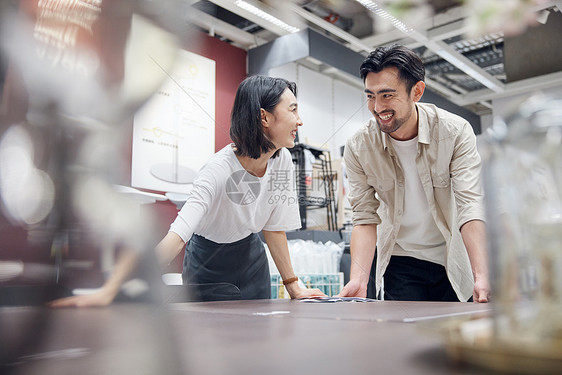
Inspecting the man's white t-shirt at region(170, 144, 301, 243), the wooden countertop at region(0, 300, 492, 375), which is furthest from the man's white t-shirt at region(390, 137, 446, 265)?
the wooden countertop at region(0, 300, 492, 375)

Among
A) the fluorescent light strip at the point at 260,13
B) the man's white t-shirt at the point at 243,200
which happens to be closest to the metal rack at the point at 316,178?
the man's white t-shirt at the point at 243,200

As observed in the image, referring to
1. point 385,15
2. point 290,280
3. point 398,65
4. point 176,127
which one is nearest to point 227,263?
point 290,280

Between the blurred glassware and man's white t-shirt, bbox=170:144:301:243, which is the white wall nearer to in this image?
man's white t-shirt, bbox=170:144:301:243

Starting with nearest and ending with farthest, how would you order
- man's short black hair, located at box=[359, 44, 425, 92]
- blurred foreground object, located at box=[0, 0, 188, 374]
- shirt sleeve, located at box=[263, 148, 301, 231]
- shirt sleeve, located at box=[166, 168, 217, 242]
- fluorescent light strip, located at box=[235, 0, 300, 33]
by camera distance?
blurred foreground object, located at box=[0, 0, 188, 374]
fluorescent light strip, located at box=[235, 0, 300, 33]
shirt sleeve, located at box=[166, 168, 217, 242]
man's short black hair, located at box=[359, 44, 425, 92]
shirt sleeve, located at box=[263, 148, 301, 231]

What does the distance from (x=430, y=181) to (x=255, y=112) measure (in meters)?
0.45

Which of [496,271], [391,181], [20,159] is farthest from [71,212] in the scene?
[391,181]

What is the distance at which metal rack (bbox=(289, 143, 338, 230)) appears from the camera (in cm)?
114

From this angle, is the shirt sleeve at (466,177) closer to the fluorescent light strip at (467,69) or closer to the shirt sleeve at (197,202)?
the shirt sleeve at (197,202)

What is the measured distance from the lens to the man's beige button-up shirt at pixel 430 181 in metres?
1.04

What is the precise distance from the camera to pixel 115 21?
14 cm

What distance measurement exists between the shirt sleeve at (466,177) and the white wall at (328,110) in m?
0.23

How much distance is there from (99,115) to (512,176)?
0.44ft

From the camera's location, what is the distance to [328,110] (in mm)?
930

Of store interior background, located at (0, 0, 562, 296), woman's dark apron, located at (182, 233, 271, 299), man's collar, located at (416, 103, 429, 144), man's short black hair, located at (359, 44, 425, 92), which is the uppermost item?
man's short black hair, located at (359, 44, 425, 92)
